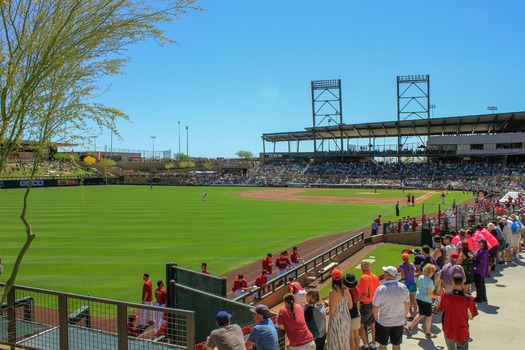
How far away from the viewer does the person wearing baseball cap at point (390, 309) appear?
6.68 meters

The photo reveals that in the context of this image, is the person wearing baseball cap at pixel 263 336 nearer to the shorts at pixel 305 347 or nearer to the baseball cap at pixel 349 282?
the shorts at pixel 305 347

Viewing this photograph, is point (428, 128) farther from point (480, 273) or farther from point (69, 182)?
point (480, 273)

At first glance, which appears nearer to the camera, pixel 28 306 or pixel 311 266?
pixel 28 306

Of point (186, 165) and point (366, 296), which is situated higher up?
point (186, 165)

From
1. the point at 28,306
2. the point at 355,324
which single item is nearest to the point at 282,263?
the point at 355,324

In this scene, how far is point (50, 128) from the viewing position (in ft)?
15.5

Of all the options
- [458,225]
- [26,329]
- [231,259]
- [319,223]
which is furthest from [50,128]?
[319,223]

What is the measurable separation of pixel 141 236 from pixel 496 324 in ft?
65.3

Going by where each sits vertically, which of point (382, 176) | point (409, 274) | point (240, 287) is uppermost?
point (382, 176)

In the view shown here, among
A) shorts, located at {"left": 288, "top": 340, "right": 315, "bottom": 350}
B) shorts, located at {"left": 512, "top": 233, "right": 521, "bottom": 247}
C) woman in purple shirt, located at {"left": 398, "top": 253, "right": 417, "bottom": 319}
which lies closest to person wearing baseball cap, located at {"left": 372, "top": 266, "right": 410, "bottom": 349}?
shorts, located at {"left": 288, "top": 340, "right": 315, "bottom": 350}

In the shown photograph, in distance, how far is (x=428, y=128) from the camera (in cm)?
7562

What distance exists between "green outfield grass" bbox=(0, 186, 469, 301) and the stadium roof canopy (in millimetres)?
38835

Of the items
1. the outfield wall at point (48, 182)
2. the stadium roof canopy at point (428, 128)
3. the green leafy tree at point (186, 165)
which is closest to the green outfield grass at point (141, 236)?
the outfield wall at point (48, 182)

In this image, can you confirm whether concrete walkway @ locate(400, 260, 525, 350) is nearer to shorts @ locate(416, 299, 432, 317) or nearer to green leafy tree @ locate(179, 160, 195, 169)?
shorts @ locate(416, 299, 432, 317)
